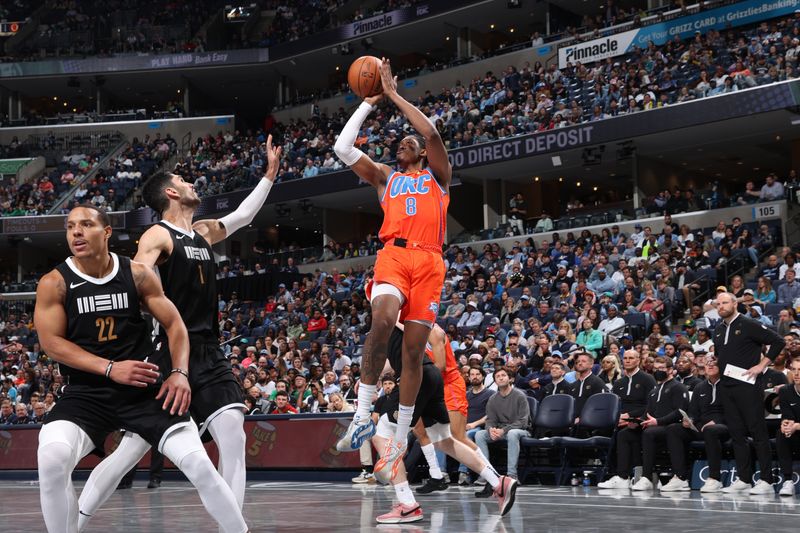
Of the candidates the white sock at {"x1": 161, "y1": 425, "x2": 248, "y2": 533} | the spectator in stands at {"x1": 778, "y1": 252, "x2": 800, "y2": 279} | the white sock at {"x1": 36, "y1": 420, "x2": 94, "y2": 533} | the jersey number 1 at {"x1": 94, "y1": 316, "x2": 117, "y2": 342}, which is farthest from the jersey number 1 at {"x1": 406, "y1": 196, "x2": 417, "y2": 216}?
the spectator in stands at {"x1": 778, "y1": 252, "x2": 800, "y2": 279}

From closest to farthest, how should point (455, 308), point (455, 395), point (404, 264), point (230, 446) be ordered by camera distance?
point (230, 446) < point (404, 264) < point (455, 395) < point (455, 308)

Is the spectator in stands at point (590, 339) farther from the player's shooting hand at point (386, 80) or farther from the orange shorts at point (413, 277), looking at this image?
the player's shooting hand at point (386, 80)

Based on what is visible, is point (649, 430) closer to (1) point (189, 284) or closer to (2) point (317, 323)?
(1) point (189, 284)

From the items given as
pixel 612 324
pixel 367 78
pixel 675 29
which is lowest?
pixel 612 324

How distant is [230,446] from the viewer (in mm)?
5902

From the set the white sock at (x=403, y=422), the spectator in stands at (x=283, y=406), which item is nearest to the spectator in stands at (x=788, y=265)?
the spectator in stands at (x=283, y=406)

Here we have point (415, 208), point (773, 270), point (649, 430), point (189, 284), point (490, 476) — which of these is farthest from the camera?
point (773, 270)

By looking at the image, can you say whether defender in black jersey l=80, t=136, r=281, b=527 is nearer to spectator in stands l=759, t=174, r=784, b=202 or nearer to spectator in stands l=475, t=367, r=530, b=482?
spectator in stands l=475, t=367, r=530, b=482

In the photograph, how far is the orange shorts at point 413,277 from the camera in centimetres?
747

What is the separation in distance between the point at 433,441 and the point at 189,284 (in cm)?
332

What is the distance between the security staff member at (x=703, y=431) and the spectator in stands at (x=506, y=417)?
2.02 meters

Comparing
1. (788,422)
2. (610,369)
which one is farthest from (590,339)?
(788,422)

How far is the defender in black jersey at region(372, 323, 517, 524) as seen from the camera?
7.80 m

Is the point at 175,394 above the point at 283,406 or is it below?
above
